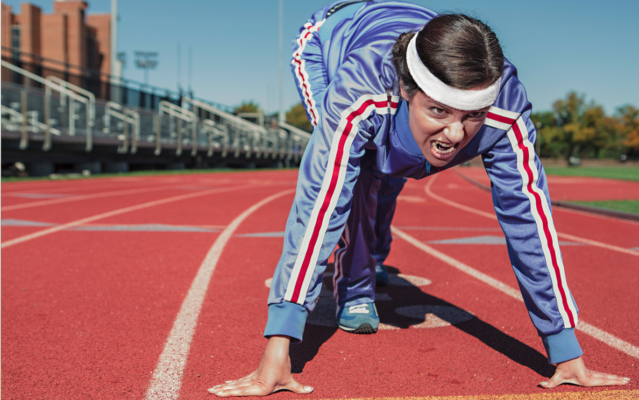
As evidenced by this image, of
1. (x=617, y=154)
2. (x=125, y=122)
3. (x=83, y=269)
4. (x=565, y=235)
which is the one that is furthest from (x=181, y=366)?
(x=617, y=154)

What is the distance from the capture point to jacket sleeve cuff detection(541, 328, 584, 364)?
233cm

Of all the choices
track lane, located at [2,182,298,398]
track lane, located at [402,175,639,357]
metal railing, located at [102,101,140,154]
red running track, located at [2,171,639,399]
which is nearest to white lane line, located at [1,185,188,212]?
red running track, located at [2,171,639,399]

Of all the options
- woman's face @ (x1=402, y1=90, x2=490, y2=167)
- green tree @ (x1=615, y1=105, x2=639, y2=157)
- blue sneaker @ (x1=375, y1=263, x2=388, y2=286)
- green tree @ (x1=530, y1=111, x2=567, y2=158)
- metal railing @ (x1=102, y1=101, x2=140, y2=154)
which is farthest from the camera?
green tree @ (x1=530, y1=111, x2=567, y2=158)

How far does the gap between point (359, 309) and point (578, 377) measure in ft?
4.03

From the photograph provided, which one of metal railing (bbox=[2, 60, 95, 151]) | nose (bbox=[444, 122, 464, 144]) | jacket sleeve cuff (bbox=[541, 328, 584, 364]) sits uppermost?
metal railing (bbox=[2, 60, 95, 151])

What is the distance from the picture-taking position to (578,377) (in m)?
2.34

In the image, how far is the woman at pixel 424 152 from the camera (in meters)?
2.02

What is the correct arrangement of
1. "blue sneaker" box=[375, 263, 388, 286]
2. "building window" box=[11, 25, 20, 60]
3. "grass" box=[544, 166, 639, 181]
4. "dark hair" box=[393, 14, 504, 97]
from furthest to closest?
1. "building window" box=[11, 25, 20, 60]
2. "grass" box=[544, 166, 639, 181]
3. "blue sneaker" box=[375, 263, 388, 286]
4. "dark hair" box=[393, 14, 504, 97]

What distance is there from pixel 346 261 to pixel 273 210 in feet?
21.1

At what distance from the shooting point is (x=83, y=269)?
467cm

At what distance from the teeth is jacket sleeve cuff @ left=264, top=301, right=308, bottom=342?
2.74 ft

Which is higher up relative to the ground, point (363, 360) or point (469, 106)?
point (469, 106)

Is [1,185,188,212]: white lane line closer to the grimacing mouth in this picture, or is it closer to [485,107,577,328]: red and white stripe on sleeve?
the grimacing mouth

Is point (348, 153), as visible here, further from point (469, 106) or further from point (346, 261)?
point (346, 261)
